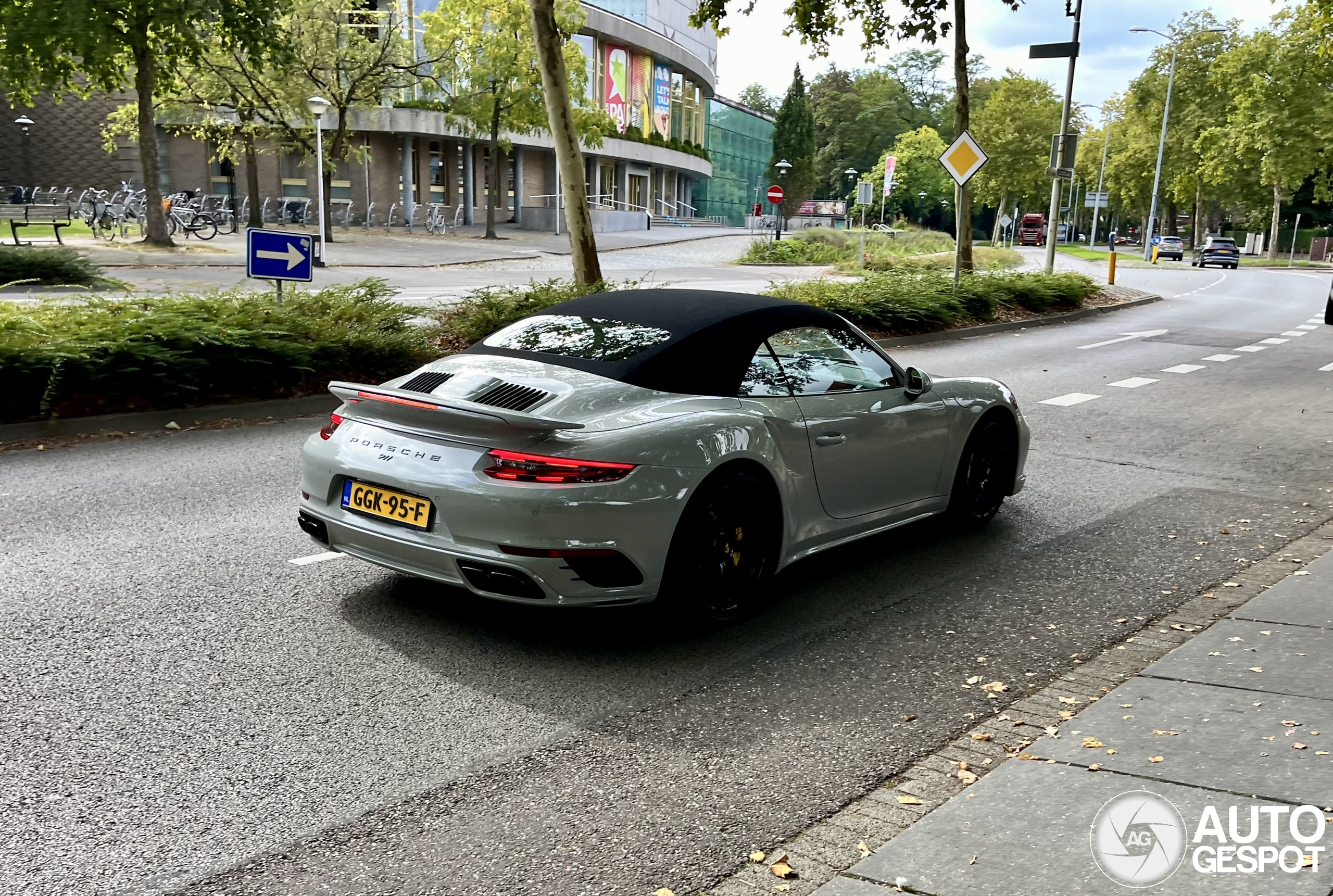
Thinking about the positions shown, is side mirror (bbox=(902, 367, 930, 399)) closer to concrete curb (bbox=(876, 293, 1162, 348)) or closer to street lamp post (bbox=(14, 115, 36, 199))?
concrete curb (bbox=(876, 293, 1162, 348))

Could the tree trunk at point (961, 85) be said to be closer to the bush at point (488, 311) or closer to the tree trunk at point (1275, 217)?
the bush at point (488, 311)

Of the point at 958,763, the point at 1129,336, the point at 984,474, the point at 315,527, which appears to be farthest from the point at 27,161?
the point at 958,763

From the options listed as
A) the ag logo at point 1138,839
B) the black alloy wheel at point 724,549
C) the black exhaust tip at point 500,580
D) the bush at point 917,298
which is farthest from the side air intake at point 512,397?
the bush at point 917,298

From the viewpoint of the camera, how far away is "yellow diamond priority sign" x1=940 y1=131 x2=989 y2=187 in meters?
18.2

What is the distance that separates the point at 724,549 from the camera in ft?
15.7

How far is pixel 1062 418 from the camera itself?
11.0m

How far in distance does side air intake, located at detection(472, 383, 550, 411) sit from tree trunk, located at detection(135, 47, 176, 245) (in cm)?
2387

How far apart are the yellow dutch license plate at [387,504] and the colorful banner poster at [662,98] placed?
218 feet

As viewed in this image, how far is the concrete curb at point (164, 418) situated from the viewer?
339 inches

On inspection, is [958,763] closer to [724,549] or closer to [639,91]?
[724,549]

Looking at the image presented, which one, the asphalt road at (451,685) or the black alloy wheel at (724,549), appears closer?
the asphalt road at (451,685)

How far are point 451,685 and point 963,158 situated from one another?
16.1m

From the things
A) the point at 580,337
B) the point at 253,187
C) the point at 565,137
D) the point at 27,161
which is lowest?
the point at 580,337

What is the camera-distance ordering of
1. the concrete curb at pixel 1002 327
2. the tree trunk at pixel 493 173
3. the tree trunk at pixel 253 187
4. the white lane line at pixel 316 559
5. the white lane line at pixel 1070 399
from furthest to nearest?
the tree trunk at pixel 493 173 < the tree trunk at pixel 253 187 < the concrete curb at pixel 1002 327 < the white lane line at pixel 1070 399 < the white lane line at pixel 316 559
